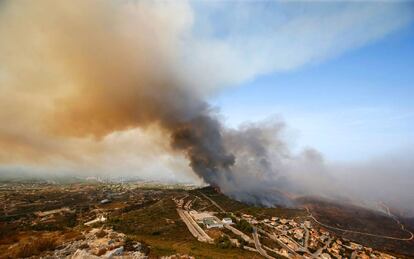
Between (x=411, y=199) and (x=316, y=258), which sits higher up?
(x=411, y=199)

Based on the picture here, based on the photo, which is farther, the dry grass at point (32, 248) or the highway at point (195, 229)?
the highway at point (195, 229)

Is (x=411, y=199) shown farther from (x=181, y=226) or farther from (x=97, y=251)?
(x=97, y=251)

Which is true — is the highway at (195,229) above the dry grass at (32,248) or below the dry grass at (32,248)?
below

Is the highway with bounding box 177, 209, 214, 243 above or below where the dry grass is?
below

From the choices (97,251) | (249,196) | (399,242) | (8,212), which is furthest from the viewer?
(249,196)

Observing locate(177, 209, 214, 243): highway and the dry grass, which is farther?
locate(177, 209, 214, 243): highway

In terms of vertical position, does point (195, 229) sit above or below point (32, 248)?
below

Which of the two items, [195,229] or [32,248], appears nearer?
[32,248]

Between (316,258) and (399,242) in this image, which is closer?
(316,258)

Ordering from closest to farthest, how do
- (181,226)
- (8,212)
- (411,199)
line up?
1. (181,226)
2. (8,212)
3. (411,199)

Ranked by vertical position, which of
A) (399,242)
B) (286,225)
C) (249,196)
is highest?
(249,196)

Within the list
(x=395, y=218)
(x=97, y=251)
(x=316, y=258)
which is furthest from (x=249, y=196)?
(x=97, y=251)
